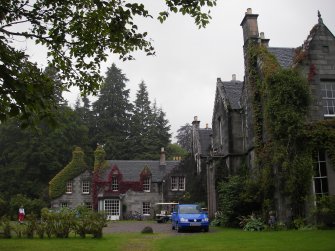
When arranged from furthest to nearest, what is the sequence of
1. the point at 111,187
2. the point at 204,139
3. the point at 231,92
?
the point at 111,187
the point at 204,139
the point at 231,92

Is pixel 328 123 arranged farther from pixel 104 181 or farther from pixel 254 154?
pixel 104 181

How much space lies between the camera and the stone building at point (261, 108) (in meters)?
21.3

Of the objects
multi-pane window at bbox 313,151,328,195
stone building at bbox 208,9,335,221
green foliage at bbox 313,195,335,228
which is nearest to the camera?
green foliage at bbox 313,195,335,228

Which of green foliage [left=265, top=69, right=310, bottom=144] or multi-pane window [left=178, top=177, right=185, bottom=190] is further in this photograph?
multi-pane window [left=178, top=177, right=185, bottom=190]

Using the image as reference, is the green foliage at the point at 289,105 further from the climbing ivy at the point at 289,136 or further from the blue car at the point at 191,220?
the blue car at the point at 191,220

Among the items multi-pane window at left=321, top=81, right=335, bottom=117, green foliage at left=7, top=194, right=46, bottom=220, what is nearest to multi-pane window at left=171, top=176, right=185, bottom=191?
green foliage at left=7, top=194, right=46, bottom=220

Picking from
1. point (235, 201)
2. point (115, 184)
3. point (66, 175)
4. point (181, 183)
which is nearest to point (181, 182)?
point (181, 183)

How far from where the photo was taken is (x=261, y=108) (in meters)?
24.6

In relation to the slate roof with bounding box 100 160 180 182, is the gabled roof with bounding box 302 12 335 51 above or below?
above

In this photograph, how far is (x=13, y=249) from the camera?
14.5 metres

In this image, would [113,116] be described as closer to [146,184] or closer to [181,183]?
[146,184]

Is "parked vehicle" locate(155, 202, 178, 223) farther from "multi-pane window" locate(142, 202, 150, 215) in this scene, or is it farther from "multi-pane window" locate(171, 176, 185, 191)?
"multi-pane window" locate(171, 176, 185, 191)

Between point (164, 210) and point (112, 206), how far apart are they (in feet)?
22.4

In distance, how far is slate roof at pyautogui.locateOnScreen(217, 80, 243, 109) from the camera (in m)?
30.7
